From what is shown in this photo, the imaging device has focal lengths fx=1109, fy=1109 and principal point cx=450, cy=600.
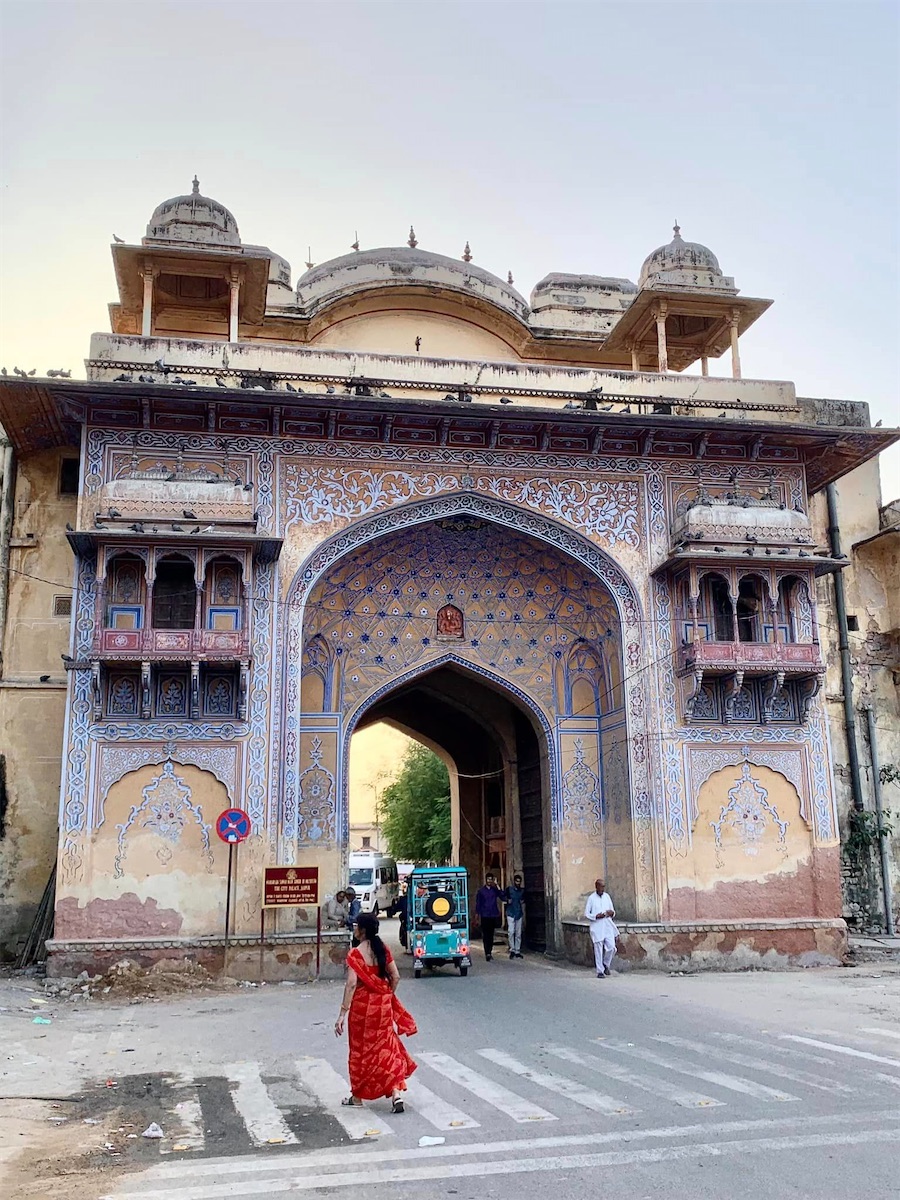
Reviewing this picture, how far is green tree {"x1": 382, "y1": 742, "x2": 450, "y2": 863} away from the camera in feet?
116

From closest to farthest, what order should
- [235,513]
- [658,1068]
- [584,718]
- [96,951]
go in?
1. [658,1068]
2. [96,951]
3. [235,513]
4. [584,718]

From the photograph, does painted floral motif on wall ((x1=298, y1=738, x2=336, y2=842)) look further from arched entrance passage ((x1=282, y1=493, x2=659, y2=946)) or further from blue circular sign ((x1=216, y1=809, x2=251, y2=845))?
blue circular sign ((x1=216, y1=809, x2=251, y2=845))

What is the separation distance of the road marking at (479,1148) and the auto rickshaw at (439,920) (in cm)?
898

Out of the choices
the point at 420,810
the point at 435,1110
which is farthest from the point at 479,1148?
the point at 420,810

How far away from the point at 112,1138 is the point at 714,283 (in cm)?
1446

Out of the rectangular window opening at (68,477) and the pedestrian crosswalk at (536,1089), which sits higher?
the rectangular window opening at (68,477)

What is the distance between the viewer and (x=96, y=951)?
1276cm

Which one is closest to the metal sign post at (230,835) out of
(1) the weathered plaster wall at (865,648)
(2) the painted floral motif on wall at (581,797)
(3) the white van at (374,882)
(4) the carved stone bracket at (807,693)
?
(2) the painted floral motif on wall at (581,797)

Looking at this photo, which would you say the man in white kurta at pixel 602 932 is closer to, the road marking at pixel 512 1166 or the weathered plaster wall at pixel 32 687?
the weathered plaster wall at pixel 32 687

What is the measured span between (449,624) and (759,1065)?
391 inches

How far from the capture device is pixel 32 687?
1520 cm

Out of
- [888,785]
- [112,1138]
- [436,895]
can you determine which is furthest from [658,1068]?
[888,785]

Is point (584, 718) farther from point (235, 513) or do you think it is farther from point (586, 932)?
point (235, 513)

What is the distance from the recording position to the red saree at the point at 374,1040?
243 inches
